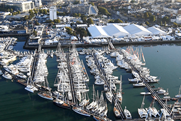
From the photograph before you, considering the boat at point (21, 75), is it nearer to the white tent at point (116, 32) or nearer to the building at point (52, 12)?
the white tent at point (116, 32)

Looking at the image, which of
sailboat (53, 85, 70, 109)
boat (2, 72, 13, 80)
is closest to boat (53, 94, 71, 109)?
sailboat (53, 85, 70, 109)

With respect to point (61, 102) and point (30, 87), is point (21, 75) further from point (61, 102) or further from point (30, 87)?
point (61, 102)

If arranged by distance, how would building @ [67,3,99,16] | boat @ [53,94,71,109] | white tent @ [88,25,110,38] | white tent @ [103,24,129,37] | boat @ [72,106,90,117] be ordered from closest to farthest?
boat @ [72,106,90,117] < boat @ [53,94,71,109] < white tent @ [88,25,110,38] < white tent @ [103,24,129,37] < building @ [67,3,99,16]

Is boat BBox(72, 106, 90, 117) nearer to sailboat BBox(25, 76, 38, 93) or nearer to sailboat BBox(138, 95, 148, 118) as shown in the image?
sailboat BBox(138, 95, 148, 118)

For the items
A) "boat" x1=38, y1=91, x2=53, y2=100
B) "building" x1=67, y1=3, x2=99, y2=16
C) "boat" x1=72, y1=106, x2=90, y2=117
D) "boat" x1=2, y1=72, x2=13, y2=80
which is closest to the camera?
"boat" x1=72, y1=106, x2=90, y2=117

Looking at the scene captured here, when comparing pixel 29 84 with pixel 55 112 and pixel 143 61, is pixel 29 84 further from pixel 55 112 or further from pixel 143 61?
pixel 143 61

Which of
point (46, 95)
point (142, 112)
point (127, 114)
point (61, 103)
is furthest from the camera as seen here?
point (46, 95)

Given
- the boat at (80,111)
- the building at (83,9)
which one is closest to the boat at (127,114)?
the boat at (80,111)

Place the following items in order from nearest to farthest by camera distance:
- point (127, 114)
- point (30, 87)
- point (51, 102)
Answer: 1. point (127, 114)
2. point (51, 102)
3. point (30, 87)

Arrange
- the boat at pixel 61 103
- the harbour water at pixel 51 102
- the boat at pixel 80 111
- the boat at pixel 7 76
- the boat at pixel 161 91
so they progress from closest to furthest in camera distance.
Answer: the boat at pixel 80 111
the harbour water at pixel 51 102
the boat at pixel 61 103
the boat at pixel 161 91
the boat at pixel 7 76

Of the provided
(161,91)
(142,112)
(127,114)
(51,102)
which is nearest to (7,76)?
(51,102)

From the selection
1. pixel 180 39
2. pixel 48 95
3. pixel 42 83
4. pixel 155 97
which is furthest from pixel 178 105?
pixel 180 39
